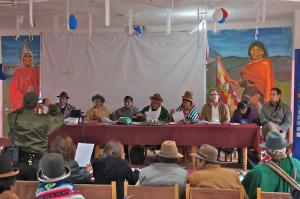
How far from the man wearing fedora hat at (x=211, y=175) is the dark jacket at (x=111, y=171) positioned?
0.54m

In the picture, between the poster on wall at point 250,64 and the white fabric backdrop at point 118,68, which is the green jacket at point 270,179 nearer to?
the white fabric backdrop at point 118,68

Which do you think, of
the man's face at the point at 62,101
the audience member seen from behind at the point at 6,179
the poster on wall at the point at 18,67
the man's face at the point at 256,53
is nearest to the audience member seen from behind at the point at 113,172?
Answer: the audience member seen from behind at the point at 6,179

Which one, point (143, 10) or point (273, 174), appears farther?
point (143, 10)

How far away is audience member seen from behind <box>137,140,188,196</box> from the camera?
2830 millimetres

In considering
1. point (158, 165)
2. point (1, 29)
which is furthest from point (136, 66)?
point (158, 165)

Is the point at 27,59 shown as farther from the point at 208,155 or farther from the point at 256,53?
the point at 208,155

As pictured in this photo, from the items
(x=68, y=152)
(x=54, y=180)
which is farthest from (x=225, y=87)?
(x=54, y=180)

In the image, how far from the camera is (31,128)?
3.51 m

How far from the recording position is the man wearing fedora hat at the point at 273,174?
107 inches

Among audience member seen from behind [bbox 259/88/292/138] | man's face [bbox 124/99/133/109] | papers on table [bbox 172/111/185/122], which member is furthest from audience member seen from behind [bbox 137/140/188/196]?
man's face [bbox 124/99/133/109]

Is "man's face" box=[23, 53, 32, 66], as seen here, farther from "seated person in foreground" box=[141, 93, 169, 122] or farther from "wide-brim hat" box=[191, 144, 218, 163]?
"wide-brim hat" box=[191, 144, 218, 163]

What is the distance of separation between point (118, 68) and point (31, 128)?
436cm

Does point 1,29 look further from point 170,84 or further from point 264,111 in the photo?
point 264,111

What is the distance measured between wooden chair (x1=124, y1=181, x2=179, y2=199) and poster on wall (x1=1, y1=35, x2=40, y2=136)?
7422mm
